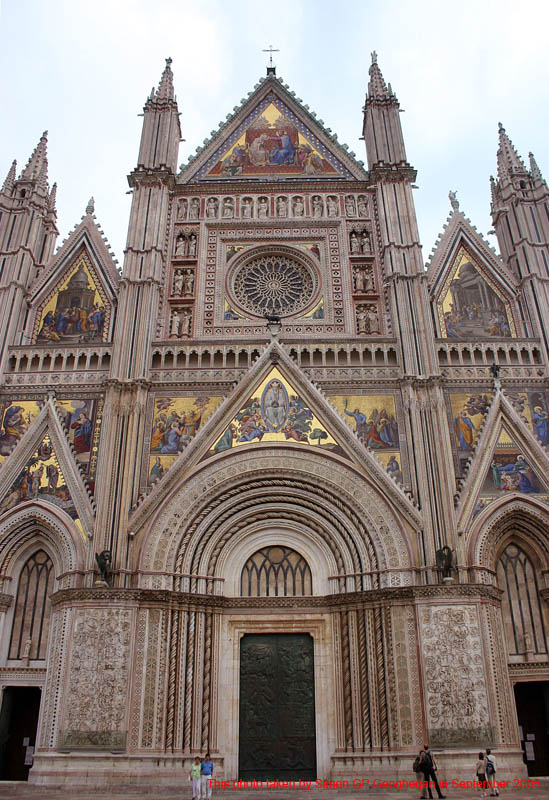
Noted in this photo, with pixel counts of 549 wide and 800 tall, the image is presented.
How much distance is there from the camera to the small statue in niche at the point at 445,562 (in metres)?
15.4

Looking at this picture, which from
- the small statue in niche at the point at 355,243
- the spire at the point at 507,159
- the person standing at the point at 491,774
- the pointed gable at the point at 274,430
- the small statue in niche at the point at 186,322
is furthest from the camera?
the spire at the point at 507,159

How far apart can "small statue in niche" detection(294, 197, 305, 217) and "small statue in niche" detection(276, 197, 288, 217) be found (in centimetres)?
33

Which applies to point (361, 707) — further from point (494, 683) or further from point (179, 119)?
point (179, 119)

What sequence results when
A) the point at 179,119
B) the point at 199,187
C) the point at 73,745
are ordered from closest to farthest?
the point at 73,745
the point at 199,187
the point at 179,119

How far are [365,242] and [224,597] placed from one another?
12.0 metres

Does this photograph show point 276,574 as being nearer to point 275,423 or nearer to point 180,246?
point 275,423

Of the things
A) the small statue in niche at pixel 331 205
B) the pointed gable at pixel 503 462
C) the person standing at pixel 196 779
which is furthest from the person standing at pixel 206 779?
the small statue in niche at pixel 331 205

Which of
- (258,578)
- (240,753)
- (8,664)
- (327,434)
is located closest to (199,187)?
(327,434)

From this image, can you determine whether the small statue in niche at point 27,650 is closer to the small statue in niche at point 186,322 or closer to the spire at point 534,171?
the small statue in niche at point 186,322

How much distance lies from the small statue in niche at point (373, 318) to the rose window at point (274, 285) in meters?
1.84

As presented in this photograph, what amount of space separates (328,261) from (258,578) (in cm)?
1008

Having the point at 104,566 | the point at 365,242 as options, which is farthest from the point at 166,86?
the point at 104,566

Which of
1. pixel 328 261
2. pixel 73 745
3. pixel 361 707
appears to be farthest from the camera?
pixel 328 261

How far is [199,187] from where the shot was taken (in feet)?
74.5
